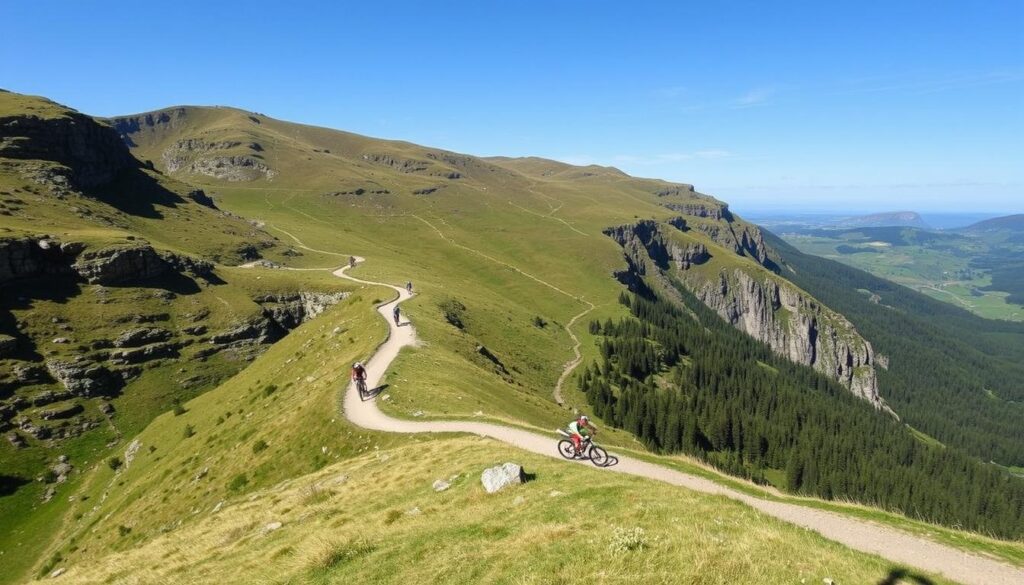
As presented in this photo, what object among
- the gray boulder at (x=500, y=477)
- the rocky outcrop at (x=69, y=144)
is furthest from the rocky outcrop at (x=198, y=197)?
the gray boulder at (x=500, y=477)

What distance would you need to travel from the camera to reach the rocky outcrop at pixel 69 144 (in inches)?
4392

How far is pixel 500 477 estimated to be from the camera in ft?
62.0

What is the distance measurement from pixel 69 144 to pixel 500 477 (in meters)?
160

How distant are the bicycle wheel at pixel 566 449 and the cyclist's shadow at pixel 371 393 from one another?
1764cm

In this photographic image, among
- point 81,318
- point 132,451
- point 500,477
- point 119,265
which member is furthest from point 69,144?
point 500,477

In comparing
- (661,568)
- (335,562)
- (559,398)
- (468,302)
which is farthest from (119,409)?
(661,568)

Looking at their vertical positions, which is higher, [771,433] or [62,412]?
[62,412]

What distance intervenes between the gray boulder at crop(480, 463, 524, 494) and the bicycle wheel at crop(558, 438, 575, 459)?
22.0 ft

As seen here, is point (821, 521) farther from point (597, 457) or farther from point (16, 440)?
point (16, 440)

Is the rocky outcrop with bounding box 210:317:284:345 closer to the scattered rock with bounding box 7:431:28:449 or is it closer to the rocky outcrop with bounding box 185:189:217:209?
the scattered rock with bounding box 7:431:28:449

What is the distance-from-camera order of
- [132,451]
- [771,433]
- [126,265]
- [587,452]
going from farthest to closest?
[771,433] < [126,265] < [132,451] < [587,452]

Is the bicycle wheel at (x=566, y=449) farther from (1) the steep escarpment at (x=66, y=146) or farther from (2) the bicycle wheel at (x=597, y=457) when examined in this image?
(1) the steep escarpment at (x=66, y=146)

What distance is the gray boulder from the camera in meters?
18.5

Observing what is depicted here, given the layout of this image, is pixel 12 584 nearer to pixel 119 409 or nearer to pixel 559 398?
pixel 119 409
